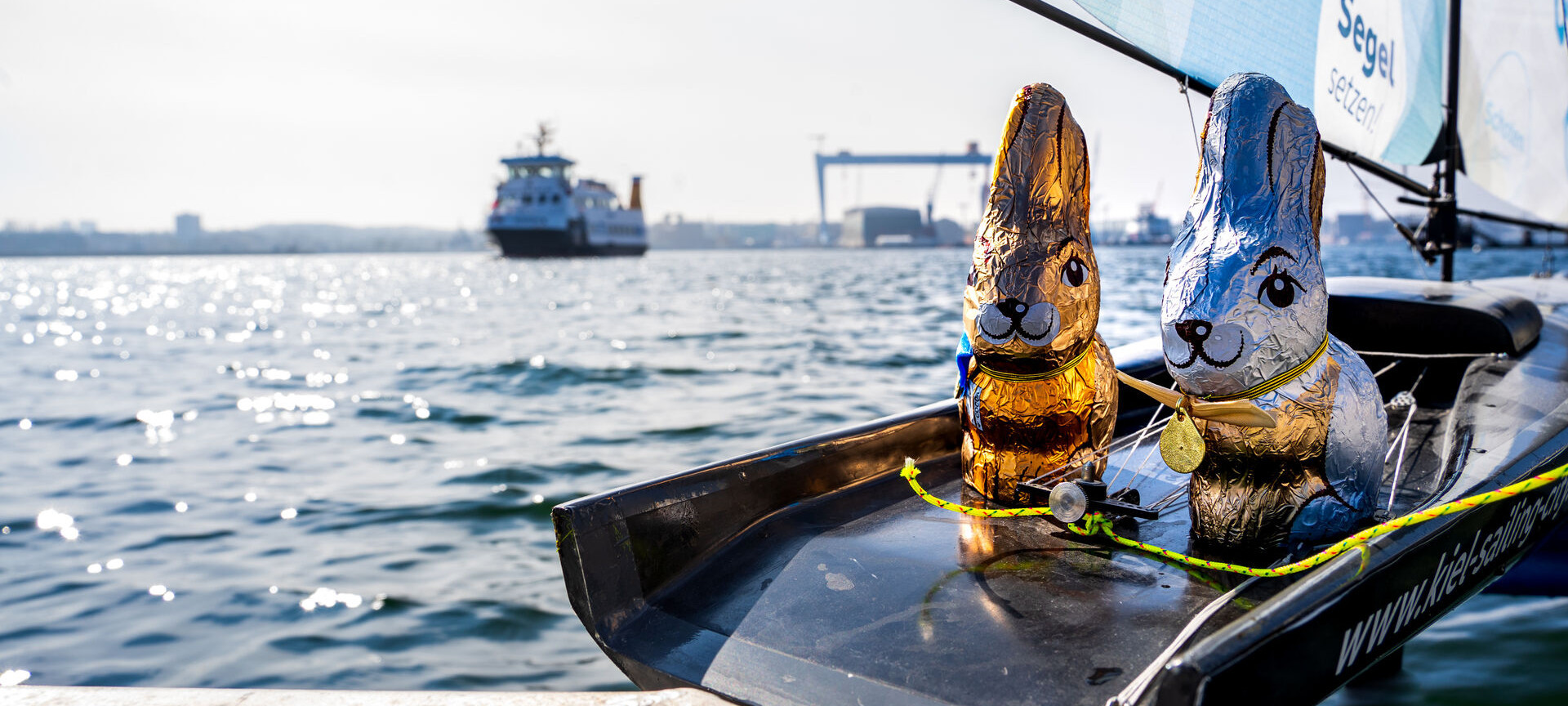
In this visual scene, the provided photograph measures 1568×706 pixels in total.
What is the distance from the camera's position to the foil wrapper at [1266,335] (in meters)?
2.12

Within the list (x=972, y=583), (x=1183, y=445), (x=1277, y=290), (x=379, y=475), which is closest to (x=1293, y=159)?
(x=1277, y=290)

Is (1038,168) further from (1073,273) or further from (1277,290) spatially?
(1277,290)

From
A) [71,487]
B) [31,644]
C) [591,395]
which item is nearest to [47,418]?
[71,487]

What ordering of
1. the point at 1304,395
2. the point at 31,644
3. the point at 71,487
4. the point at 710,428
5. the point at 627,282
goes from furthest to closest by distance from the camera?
1. the point at 627,282
2. the point at 710,428
3. the point at 71,487
4. the point at 31,644
5. the point at 1304,395

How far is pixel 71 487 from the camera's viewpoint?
7.14 metres

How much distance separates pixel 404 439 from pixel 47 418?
4669 millimetres

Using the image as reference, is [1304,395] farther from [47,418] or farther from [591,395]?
[47,418]

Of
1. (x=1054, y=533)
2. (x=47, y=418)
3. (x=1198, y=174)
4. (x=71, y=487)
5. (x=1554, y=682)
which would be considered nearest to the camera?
(x=1198, y=174)

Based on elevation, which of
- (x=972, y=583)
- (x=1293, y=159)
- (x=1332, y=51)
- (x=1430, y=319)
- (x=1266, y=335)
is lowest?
(x=972, y=583)

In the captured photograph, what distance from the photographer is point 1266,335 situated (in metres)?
2.10

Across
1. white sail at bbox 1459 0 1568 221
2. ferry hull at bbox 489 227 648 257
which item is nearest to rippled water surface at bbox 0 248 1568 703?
white sail at bbox 1459 0 1568 221

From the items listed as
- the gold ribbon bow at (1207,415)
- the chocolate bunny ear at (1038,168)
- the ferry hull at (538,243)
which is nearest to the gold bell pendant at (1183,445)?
the gold ribbon bow at (1207,415)

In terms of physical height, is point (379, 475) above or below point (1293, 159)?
below

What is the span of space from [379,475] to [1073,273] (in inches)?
240
